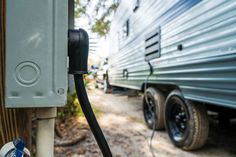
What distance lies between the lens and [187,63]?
2697 millimetres

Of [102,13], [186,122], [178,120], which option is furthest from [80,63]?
[102,13]

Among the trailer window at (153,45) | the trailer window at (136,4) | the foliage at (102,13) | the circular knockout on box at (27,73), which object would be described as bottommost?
the circular knockout on box at (27,73)

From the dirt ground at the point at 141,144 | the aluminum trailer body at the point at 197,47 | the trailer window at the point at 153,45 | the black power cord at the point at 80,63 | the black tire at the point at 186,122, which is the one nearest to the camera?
the black power cord at the point at 80,63

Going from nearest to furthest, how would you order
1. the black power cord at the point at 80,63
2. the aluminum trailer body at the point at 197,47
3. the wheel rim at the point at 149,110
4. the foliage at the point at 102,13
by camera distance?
the black power cord at the point at 80,63 < the aluminum trailer body at the point at 197,47 < the wheel rim at the point at 149,110 < the foliage at the point at 102,13

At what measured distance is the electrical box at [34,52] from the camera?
2.03 ft

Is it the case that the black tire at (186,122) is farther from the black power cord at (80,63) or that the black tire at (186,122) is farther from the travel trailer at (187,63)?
the black power cord at (80,63)

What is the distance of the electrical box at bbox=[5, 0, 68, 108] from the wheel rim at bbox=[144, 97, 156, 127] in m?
3.40

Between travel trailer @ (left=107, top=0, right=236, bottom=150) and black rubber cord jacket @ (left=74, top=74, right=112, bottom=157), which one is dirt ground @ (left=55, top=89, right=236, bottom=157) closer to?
travel trailer @ (left=107, top=0, right=236, bottom=150)

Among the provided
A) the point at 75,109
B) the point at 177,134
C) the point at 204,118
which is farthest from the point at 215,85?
the point at 75,109

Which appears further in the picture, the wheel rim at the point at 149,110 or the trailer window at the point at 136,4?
the trailer window at the point at 136,4

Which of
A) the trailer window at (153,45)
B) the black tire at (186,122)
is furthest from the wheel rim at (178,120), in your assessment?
the trailer window at (153,45)

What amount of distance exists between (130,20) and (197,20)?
11.3 ft

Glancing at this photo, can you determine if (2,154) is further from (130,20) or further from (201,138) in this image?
(130,20)

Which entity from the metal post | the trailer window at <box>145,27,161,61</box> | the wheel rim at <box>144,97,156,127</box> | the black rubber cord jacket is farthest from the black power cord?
the wheel rim at <box>144,97,156,127</box>
